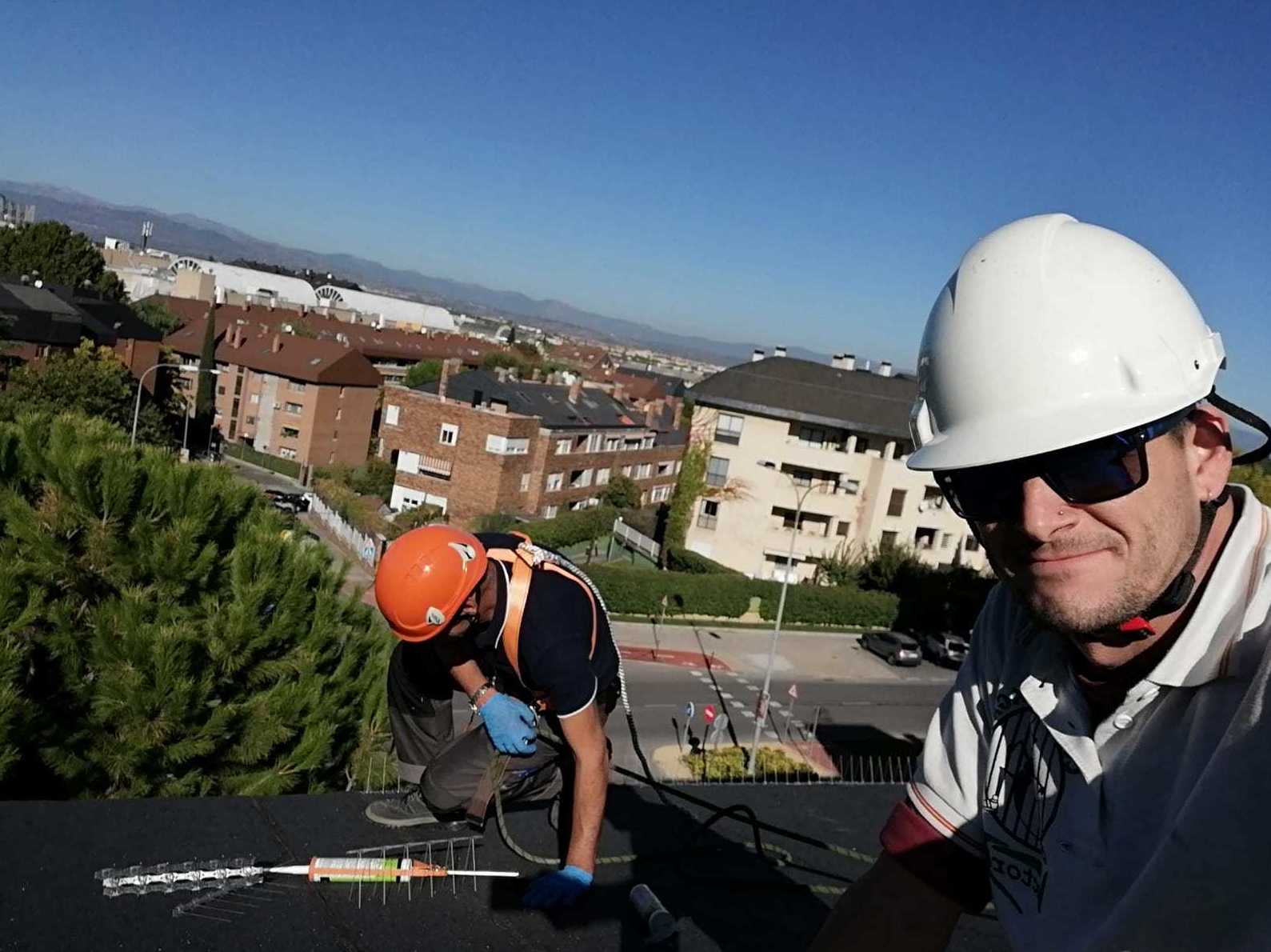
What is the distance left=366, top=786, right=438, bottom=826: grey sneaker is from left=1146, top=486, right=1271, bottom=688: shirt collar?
2.73 meters

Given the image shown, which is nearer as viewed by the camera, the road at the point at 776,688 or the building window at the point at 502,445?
the road at the point at 776,688

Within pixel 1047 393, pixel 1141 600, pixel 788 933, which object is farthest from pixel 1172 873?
pixel 788 933

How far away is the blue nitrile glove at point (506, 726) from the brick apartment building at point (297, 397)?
50709 mm

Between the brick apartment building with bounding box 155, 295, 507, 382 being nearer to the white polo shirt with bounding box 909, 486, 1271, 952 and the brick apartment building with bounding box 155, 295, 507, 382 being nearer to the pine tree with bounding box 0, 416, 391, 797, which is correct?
the pine tree with bounding box 0, 416, 391, 797

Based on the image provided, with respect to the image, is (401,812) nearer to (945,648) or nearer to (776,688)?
(776,688)

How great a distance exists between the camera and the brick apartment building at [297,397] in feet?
172

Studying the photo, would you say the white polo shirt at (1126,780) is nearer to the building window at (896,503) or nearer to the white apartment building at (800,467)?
the white apartment building at (800,467)

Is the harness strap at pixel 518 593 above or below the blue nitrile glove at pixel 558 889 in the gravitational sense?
above

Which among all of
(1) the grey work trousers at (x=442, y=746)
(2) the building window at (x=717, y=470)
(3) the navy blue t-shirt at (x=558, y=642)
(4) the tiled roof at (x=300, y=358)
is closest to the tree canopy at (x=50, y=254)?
(4) the tiled roof at (x=300, y=358)

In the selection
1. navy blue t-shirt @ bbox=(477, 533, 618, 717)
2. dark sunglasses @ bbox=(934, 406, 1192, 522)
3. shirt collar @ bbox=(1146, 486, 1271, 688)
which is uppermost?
dark sunglasses @ bbox=(934, 406, 1192, 522)

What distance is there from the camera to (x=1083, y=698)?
170cm

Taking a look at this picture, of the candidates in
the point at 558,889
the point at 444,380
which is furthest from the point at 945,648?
the point at 558,889

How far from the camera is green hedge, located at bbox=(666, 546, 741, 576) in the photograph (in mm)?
35053

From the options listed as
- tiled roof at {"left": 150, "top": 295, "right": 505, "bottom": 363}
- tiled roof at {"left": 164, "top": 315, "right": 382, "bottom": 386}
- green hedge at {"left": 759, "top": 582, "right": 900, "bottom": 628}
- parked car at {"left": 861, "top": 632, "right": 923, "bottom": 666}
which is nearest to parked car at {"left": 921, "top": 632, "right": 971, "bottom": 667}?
parked car at {"left": 861, "top": 632, "right": 923, "bottom": 666}
